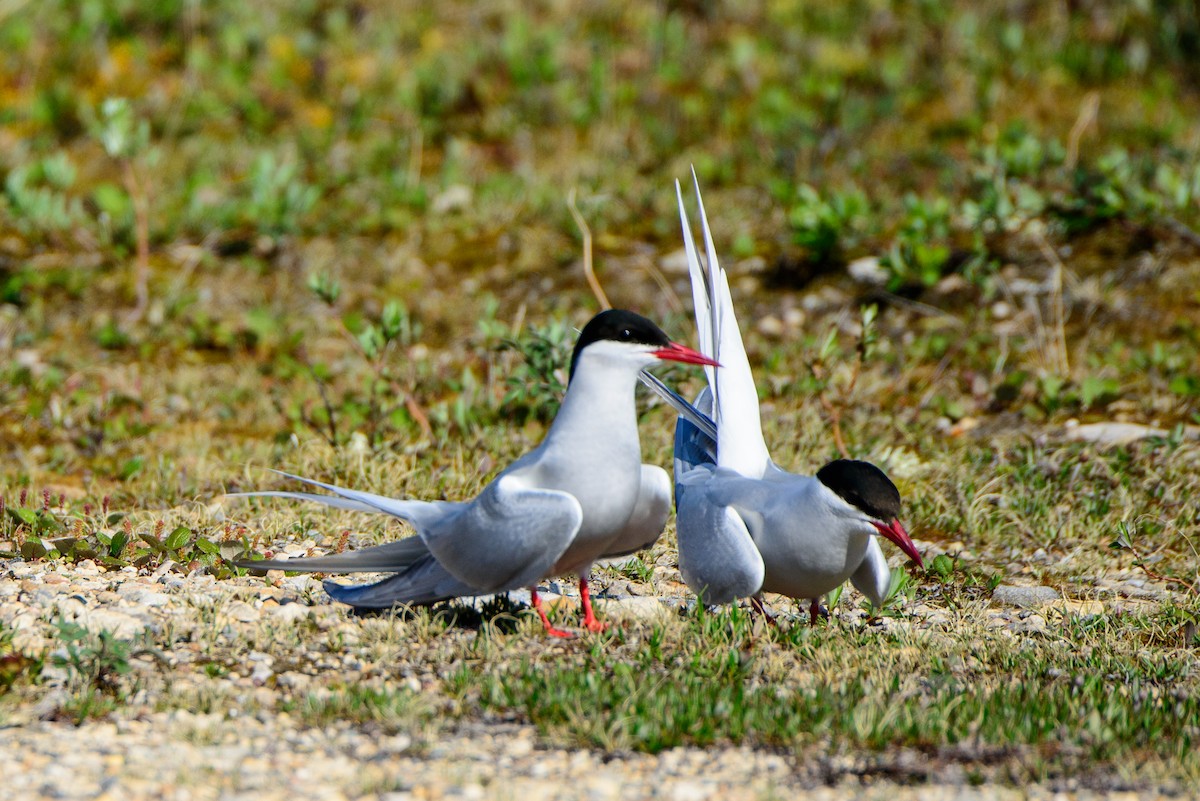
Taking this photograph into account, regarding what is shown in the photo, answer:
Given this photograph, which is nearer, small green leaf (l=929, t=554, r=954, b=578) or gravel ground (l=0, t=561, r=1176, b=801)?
gravel ground (l=0, t=561, r=1176, b=801)

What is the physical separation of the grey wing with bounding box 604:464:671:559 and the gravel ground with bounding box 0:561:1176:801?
71 cm

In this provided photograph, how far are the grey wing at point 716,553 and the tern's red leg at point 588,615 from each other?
0.29m

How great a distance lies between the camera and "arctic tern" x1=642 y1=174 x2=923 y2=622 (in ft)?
12.1

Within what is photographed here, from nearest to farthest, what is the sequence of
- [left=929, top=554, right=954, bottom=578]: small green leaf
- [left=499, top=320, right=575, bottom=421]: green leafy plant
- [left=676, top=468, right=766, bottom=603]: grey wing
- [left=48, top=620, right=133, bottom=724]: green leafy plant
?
1. [left=48, top=620, right=133, bottom=724]: green leafy plant
2. [left=676, top=468, right=766, bottom=603]: grey wing
3. [left=929, top=554, right=954, bottom=578]: small green leaf
4. [left=499, top=320, right=575, bottom=421]: green leafy plant

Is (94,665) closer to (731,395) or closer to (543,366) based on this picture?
(731,395)

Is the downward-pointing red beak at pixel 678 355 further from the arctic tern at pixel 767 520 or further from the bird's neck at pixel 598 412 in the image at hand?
the arctic tern at pixel 767 520

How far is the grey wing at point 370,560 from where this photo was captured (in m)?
3.77

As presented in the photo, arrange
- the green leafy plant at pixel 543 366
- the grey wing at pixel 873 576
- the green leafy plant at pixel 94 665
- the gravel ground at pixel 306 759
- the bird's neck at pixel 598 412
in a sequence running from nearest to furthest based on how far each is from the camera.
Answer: the gravel ground at pixel 306 759 → the green leafy plant at pixel 94 665 → the bird's neck at pixel 598 412 → the grey wing at pixel 873 576 → the green leafy plant at pixel 543 366

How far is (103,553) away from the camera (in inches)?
169

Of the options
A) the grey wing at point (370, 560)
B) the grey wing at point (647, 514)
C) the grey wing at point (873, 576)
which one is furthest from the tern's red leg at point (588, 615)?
the grey wing at point (873, 576)

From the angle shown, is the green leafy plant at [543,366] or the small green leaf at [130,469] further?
the green leafy plant at [543,366]

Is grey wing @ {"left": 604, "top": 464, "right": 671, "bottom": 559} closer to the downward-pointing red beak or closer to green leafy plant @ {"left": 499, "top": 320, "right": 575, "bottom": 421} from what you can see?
the downward-pointing red beak

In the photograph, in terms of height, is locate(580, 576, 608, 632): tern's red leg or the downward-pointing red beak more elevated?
the downward-pointing red beak

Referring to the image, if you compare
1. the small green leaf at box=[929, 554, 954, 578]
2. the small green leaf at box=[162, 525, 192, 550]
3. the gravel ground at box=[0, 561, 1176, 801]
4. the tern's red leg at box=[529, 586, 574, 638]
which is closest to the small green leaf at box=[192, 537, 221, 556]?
the small green leaf at box=[162, 525, 192, 550]
